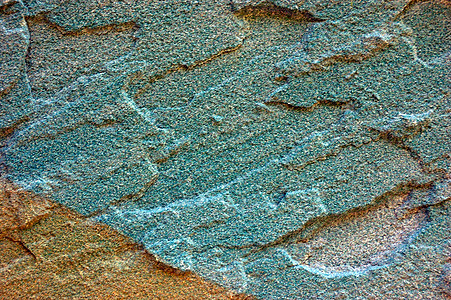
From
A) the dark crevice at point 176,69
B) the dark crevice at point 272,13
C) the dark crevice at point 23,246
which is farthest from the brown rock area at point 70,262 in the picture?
the dark crevice at point 272,13

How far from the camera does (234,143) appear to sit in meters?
1.02

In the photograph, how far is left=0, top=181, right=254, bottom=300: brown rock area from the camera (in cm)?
97

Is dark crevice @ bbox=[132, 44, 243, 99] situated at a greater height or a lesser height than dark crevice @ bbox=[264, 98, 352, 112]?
greater

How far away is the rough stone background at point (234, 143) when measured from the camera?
0.97 m

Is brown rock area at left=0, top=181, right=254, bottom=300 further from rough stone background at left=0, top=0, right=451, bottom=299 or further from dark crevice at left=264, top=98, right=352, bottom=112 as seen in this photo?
dark crevice at left=264, top=98, right=352, bottom=112

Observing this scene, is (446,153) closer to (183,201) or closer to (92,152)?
(183,201)

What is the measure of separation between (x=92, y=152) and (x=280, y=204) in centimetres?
49

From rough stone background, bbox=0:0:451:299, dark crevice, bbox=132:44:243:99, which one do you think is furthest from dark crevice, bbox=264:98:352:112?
dark crevice, bbox=132:44:243:99

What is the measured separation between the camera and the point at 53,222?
0.99 meters

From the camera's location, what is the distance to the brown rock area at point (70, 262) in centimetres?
97

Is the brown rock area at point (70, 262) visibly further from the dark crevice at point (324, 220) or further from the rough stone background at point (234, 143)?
the dark crevice at point (324, 220)

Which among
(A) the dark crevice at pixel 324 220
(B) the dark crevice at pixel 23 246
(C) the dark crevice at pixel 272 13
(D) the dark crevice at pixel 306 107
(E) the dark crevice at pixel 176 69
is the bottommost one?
(A) the dark crevice at pixel 324 220

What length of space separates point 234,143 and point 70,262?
51 centimetres

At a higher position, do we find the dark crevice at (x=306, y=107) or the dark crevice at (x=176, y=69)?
the dark crevice at (x=176, y=69)
